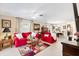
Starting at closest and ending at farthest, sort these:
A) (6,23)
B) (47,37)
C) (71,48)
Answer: (71,48) → (6,23) → (47,37)

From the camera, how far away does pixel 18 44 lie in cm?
171

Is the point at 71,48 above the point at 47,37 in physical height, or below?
below

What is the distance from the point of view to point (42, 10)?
173 centimetres

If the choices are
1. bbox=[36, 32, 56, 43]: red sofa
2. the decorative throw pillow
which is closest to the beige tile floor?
bbox=[36, 32, 56, 43]: red sofa

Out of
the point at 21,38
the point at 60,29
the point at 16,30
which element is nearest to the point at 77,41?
the point at 60,29

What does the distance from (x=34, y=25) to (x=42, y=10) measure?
0.32 meters

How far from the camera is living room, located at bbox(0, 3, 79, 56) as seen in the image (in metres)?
1.67

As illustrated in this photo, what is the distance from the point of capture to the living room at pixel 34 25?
1665mm

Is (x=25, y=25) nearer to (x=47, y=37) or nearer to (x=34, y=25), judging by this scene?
(x=34, y=25)

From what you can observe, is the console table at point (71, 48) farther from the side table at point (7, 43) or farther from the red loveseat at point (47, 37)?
the side table at point (7, 43)

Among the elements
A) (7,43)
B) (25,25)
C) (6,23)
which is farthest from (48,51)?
(6,23)

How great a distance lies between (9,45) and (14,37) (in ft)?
0.54

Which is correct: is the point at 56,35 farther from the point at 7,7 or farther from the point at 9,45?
the point at 7,7

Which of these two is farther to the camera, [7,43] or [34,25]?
[34,25]
